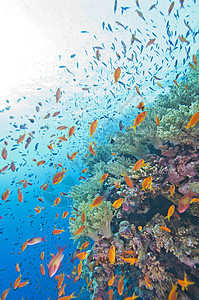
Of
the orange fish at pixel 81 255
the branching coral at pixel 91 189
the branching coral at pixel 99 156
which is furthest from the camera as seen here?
the branching coral at pixel 99 156

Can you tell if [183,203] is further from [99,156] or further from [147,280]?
[99,156]

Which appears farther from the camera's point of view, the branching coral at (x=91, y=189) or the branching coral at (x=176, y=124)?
the branching coral at (x=91, y=189)

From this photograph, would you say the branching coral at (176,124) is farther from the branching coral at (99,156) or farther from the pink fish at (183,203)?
the branching coral at (99,156)

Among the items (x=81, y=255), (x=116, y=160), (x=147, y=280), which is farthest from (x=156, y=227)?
(x=116, y=160)

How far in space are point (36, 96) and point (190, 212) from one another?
25694 mm

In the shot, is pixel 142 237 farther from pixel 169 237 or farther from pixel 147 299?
pixel 147 299

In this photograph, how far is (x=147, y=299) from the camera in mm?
3717

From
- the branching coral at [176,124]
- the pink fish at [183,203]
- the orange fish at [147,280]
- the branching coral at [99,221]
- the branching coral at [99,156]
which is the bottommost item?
the orange fish at [147,280]

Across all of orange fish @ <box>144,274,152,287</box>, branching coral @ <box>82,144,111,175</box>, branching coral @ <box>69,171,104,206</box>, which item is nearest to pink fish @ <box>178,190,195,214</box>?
orange fish @ <box>144,274,152,287</box>

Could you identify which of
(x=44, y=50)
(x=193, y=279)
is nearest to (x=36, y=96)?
(x=44, y=50)

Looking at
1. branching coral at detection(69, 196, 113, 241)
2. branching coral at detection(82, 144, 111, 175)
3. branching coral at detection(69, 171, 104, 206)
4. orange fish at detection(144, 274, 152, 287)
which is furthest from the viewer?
branching coral at detection(82, 144, 111, 175)

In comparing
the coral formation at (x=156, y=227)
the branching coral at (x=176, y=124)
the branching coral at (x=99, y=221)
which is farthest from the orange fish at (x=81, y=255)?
the branching coral at (x=176, y=124)

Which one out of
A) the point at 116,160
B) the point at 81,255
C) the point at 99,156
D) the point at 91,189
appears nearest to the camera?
the point at 81,255

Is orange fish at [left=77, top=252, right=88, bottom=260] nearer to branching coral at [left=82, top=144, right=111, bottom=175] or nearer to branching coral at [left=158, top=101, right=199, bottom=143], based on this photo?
branching coral at [left=158, top=101, right=199, bottom=143]
